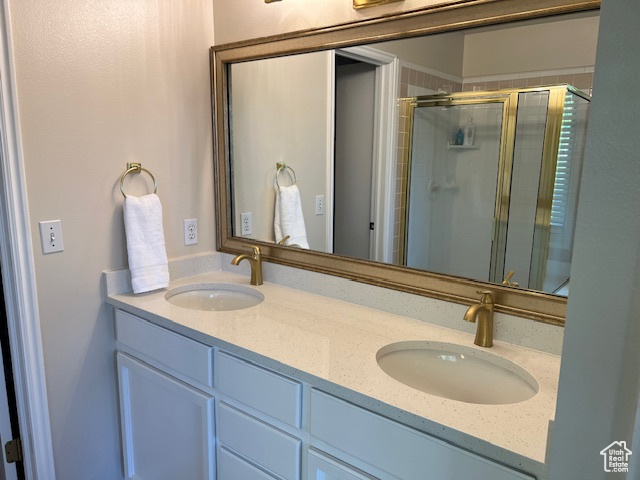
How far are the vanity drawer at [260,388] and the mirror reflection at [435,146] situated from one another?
0.58 meters

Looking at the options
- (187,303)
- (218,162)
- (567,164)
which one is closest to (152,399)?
(187,303)

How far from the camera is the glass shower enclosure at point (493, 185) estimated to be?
1.23 m

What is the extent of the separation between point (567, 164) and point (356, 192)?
2.31 ft

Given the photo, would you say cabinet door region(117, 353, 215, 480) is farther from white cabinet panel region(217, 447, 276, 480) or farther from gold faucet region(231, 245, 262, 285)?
gold faucet region(231, 245, 262, 285)

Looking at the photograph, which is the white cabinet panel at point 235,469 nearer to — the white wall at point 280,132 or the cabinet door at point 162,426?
the cabinet door at point 162,426

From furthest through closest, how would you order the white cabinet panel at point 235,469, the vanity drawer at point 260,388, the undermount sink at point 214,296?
the undermount sink at point 214,296, the white cabinet panel at point 235,469, the vanity drawer at point 260,388

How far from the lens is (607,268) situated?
0.43 m

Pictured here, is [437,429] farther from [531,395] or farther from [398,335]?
[398,335]

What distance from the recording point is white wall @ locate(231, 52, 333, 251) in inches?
68.9

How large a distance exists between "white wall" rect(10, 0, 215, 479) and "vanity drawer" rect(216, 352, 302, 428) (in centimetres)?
66

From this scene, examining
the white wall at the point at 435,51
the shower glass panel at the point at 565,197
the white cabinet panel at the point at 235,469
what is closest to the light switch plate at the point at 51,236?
the white cabinet panel at the point at 235,469

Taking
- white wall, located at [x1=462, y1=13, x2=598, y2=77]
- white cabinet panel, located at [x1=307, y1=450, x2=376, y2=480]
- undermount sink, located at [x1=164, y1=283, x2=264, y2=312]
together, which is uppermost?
white wall, located at [x1=462, y1=13, x2=598, y2=77]

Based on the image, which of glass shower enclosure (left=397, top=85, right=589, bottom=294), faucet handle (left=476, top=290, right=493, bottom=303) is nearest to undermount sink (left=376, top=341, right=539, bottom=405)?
faucet handle (left=476, top=290, right=493, bottom=303)

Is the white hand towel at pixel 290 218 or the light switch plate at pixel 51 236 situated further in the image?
the white hand towel at pixel 290 218
